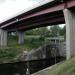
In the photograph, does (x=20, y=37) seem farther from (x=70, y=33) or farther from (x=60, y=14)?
(x=70, y=33)

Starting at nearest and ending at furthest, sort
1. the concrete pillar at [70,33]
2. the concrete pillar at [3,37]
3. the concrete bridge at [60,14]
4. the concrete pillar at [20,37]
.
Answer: the concrete pillar at [70,33]
the concrete bridge at [60,14]
the concrete pillar at [3,37]
the concrete pillar at [20,37]

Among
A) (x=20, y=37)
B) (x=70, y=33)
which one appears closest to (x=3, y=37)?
(x=20, y=37)

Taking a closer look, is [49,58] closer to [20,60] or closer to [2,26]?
[20,60]

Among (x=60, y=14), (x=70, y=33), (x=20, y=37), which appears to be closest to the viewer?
(x=70, y=33)

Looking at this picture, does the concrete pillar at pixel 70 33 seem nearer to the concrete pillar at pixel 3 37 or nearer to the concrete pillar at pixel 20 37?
the concrete pillar at pixel 3 37

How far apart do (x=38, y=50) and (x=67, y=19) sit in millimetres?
30453

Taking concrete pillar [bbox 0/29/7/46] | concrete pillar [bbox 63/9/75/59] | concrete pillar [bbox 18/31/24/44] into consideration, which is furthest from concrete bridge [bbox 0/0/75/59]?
concrete pillar [bbox 18/31/24/44]

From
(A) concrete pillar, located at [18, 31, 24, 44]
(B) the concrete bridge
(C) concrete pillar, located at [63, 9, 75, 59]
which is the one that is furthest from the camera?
(A) concrete pillar, located at [18, 31, 24, 44]

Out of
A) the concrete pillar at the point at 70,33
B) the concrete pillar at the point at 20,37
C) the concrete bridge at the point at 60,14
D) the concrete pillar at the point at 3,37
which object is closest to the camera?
the concrete pillar at the point at 70,33

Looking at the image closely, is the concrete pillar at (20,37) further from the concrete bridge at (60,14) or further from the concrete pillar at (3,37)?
the concrete bridge at (60,14)

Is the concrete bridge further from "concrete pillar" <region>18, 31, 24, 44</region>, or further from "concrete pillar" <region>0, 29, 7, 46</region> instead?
"concrete pillar" <region>18, 31, 24, 44</region>

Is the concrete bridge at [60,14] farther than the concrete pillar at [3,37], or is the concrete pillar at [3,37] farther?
the concrete pillar at [3,37]

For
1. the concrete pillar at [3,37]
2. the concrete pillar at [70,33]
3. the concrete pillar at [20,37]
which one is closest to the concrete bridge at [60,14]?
the concrete pillar at [70,33]

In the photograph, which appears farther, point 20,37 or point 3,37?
point 20,37
